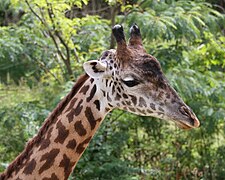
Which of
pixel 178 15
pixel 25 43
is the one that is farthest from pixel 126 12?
pixel 25 43

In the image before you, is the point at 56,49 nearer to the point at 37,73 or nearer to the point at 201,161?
the point at 37,73

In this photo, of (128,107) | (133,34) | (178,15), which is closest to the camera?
(128,107)

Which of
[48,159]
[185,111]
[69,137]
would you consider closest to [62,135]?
[69,137]

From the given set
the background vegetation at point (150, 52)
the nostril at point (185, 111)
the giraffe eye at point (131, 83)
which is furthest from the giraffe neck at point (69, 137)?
the background vegetation at point (150, 52)

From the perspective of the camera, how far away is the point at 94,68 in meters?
3.07

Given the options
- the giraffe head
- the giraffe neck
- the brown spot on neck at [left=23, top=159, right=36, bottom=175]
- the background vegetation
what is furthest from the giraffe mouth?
the background vegetation

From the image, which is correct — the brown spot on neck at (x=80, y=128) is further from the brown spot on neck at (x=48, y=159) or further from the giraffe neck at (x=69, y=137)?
the brown spot on neck at (x=48, y=159)

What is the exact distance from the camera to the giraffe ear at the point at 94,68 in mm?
3039

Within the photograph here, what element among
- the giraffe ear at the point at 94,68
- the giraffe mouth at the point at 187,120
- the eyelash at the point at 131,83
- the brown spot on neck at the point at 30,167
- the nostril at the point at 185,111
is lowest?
the brown spot on neck at the point at 30,167

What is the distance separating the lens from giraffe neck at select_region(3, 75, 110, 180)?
10.3 ft

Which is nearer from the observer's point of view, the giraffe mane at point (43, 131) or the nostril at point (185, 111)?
the nostril at point (185, 111)

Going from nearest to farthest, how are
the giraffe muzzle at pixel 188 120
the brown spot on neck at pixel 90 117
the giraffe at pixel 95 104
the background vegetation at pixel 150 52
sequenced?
the giraffe muzzle at pixel 188 120 < the giraffe at pixel 95 104 < the brown spot on neck at pixel 90 117 < the background vegetation at pixel 150 52

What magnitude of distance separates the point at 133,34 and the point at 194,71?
9.04 feet

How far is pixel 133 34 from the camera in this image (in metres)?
3.30
